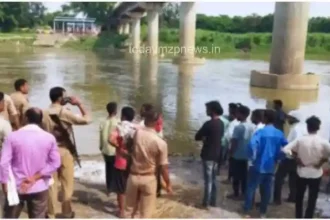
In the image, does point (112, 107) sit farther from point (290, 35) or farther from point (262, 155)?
point (290, 35)

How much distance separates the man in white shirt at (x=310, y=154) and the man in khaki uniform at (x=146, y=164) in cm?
153

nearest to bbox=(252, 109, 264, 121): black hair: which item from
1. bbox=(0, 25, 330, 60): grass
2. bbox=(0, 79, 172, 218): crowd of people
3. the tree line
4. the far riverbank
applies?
bbox=(0, 79, 172, 218): crowd of people

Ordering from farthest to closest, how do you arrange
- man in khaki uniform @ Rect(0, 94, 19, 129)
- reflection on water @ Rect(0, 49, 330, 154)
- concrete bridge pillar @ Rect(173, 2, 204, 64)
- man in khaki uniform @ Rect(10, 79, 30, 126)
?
concrete bridge pillar @ Rect(173, 2, 204, 64) → reflection on water @ Rect(0, 49, 330, 154) → man in khaki uniform @ Rect(10, 79, 30, 126) → man in khaki uniform @ Rect(0, 94, 19, 129)

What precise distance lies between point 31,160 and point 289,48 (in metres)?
15.6

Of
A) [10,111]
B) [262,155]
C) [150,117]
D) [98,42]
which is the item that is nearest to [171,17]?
[98,42]

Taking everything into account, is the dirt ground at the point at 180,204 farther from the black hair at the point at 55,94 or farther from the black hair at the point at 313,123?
the black hair at the point at 55,94

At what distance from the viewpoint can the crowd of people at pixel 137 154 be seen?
4.46m

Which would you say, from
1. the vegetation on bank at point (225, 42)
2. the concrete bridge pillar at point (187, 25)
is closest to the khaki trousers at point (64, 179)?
the concrete bridge pillar at point (187, 25)

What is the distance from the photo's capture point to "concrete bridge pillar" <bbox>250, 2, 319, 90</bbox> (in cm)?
1842

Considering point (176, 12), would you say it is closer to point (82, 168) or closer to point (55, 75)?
point (55, 75)

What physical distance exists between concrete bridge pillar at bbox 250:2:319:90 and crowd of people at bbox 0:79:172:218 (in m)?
13.8

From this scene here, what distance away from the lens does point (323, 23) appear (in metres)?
67.9

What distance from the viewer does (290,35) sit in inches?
730

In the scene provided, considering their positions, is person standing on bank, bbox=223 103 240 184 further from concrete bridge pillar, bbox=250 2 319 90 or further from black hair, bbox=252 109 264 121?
concrete bridge pillar, bbox=250 2 319 90
